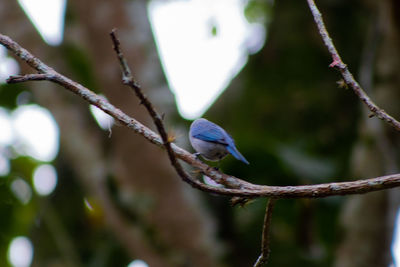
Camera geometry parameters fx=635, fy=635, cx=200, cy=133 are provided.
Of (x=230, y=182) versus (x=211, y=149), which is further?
(x=211, y=149)

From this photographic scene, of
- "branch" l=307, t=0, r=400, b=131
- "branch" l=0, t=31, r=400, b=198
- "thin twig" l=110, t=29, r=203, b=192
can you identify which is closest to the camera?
"thin twig" l=110, t=29, r=203, b=192

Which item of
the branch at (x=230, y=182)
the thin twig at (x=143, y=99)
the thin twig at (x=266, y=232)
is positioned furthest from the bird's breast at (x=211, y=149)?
the thin twig at (x=143, y=99)

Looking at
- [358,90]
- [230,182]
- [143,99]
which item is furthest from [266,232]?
[143,99]

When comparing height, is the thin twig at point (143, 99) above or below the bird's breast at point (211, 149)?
above

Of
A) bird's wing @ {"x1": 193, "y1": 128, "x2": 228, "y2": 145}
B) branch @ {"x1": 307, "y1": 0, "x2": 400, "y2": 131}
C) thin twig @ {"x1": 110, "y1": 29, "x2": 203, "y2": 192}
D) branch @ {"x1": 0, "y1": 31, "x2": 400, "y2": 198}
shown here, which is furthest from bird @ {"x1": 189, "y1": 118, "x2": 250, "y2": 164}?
thin twig @ {"x1": 110, "y1": 29, "x2": 203, "y2": 192}

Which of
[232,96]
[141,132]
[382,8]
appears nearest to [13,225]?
[232,96]

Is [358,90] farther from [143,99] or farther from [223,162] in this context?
[223,162]

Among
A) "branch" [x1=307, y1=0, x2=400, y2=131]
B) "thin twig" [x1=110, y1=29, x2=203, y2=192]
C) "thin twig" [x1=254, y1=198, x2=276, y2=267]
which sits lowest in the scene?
"thin twig" [x1=254, y1=198, x2=276, y2=267]

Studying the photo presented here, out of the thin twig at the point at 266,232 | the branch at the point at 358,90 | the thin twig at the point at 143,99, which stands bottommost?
the thin twig at the point at 266,232

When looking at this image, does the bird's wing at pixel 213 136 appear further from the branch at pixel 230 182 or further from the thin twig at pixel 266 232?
the thin twig at pixel 266 232

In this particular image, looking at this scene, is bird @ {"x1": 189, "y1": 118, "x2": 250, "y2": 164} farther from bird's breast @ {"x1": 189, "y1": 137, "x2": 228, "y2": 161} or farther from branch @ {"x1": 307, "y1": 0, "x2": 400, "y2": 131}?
branch @ {"x1": 307, "y1": 0, "x2": 400, "y2": 131}

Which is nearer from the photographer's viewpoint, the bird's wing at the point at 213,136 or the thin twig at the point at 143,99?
the thin twig at the point at 143,99

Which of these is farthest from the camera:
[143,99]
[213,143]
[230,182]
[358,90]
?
[213,143]

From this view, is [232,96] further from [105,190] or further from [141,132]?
[141,132]
